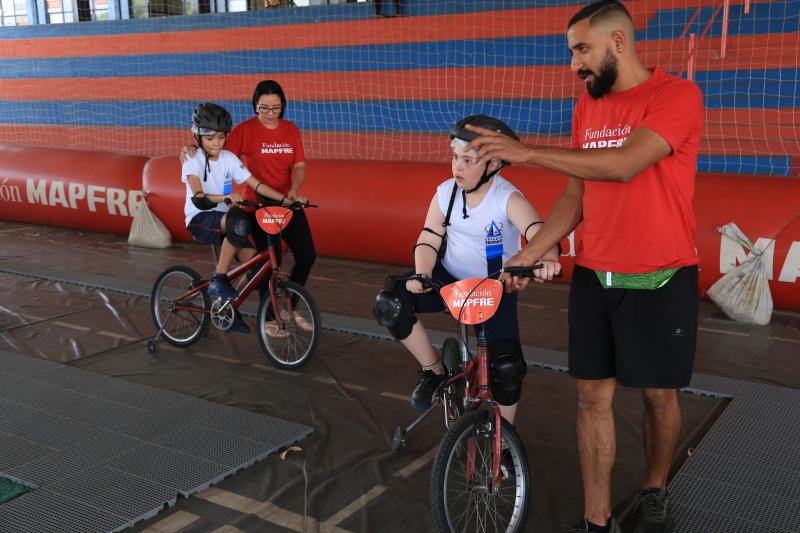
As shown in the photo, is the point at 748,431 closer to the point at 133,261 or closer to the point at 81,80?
the point at 133,261

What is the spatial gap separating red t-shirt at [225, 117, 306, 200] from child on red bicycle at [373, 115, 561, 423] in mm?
2075

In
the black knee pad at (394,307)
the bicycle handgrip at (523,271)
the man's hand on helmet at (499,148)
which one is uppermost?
the man's hand on helmet at (499,148)

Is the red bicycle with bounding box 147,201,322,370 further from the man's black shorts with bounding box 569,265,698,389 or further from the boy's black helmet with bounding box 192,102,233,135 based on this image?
the man's black shorts with bounding box 569,265,698,389

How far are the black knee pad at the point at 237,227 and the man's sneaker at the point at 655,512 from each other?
8.58 ft

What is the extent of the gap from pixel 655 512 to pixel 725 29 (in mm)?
5838

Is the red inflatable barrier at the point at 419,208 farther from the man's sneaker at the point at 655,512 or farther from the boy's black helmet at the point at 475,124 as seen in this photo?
the boy's black helmet at the point at 475,124

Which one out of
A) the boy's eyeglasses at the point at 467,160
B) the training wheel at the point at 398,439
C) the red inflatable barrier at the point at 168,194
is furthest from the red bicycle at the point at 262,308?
the red inflatable barrier at the point at 168,194

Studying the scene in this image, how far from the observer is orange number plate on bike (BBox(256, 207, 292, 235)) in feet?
14.3

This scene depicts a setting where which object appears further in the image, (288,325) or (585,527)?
(288,325)

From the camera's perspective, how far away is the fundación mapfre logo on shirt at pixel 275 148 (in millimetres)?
4820

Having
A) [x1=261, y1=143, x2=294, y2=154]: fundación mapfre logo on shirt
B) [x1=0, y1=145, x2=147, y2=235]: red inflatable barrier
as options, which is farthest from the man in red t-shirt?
[x1=0, y1=145, x2=147, y2=235]: red inflatable barrier

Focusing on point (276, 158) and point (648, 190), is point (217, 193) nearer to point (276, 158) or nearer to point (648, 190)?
point (276, 158)

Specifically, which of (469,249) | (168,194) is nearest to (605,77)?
(469,249)

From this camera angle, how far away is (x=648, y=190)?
7.44 feet
